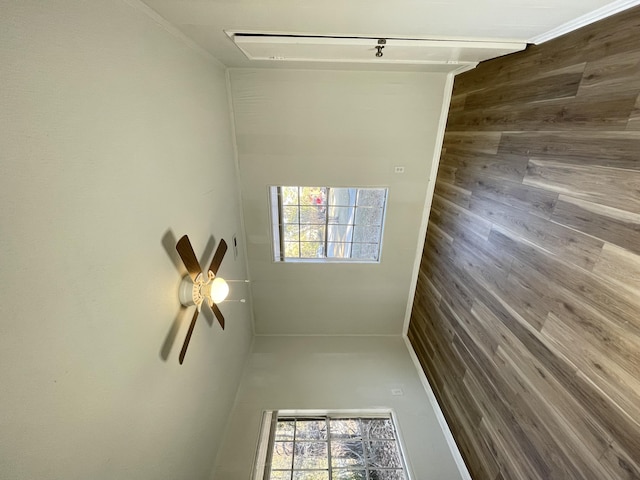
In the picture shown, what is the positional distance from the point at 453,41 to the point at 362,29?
1.78 feet

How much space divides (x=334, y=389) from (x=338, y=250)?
1464mm

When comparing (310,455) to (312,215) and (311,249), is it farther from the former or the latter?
(312,215)

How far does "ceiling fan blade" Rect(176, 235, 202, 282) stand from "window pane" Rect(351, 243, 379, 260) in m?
1.99

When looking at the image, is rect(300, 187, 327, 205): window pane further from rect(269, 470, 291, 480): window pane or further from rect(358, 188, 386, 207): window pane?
rect(269, 470, 291, 480): window pane

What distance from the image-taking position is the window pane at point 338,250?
312 centimetres

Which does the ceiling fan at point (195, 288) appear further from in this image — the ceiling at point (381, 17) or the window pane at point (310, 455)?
the window pane at point (310, 455)

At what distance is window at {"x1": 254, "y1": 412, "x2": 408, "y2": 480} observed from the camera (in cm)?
218

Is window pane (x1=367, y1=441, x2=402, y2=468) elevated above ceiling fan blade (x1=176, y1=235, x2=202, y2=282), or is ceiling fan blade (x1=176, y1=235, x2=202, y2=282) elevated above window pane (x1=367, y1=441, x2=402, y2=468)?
ceiling fan blade (x1=176, y1=235, x2=202, y2=282)

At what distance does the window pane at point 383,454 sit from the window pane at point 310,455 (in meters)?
0.38

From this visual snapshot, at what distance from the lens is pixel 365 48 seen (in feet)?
5.45

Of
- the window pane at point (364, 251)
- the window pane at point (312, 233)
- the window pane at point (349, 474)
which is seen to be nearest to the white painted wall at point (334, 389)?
the window pane at point (349, 474)

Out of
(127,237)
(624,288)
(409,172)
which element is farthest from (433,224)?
(127,237)

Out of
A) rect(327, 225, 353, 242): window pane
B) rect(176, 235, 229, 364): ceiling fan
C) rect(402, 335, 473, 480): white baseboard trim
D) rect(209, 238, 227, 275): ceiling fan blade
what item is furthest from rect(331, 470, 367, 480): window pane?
rect(327, 225, 353, 242): window pane

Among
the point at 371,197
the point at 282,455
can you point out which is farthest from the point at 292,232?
the point at 282,455
